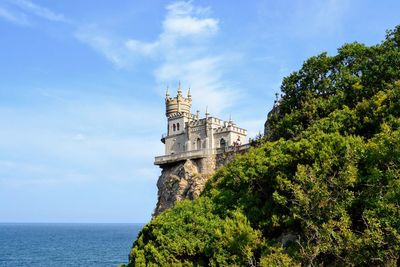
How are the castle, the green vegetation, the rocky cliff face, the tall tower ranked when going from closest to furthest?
1. the green vegetation
2. the rocky cliff face
3. the castle
4. the tall tower

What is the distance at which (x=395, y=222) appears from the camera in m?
18.2

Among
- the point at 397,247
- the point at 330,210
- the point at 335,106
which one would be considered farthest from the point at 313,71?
the point at 397,247

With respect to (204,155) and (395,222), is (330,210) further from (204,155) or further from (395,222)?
(204,155)

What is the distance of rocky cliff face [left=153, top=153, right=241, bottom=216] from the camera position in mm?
49019

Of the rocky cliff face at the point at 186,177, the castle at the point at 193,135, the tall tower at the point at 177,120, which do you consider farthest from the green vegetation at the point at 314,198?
the tall tower at the point at 177,120

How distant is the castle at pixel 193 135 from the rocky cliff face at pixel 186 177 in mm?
729

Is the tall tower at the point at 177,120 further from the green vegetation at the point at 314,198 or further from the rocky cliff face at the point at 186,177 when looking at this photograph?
the green vegetation at the point at 314,198

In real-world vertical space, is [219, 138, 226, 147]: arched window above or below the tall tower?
below

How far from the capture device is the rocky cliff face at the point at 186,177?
49.0 meters

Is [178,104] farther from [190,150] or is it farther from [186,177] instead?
[186,177]

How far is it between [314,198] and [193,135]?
3562 centimetres

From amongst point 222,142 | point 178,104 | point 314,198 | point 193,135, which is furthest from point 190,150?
point 314,198

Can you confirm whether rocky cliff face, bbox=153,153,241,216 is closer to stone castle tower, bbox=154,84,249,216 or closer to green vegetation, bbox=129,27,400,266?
stone castle tower, bbox=154,84,249,216

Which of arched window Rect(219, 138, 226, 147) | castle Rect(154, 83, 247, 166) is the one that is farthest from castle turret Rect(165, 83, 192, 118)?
arched window Rect(219, 138, 226, 147)
